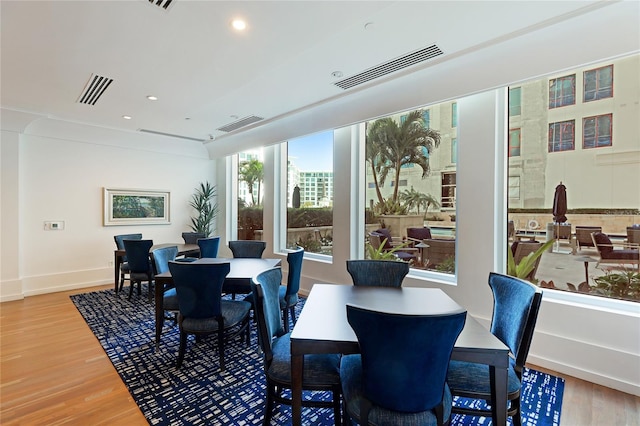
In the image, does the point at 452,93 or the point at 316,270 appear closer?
the point at 452,93

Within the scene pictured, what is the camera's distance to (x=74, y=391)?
2414mm

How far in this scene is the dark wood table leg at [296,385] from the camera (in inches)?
64.4

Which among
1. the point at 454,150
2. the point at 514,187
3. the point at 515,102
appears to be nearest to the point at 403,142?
the point at 454,150

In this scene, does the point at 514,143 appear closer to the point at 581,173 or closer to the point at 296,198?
the point at 581,173

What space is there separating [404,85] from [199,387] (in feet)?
12.4

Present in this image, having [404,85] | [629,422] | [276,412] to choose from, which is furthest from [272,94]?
[629,422]

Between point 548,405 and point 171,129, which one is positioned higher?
point 171,129

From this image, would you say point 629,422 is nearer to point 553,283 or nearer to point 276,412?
point 553,283

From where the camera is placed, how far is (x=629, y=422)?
2037 mm

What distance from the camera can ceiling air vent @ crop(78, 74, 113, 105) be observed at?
3537 millimetres

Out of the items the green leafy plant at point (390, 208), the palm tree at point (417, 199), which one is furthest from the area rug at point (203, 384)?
the green leafy plant at point (390, 208)

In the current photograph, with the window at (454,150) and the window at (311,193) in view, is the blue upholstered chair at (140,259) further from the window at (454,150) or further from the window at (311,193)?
the window at (454,150)

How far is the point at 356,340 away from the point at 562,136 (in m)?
3.02

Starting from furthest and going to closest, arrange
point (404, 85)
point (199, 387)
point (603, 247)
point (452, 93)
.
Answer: point (404, 85) < point (452, 93) < point (603, 247) < point (199, 387)
